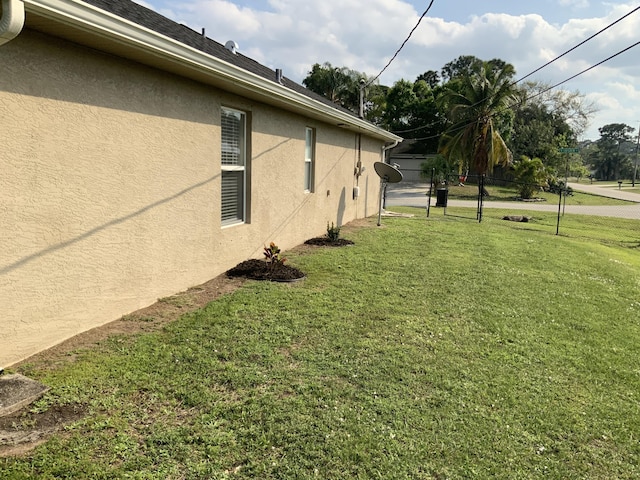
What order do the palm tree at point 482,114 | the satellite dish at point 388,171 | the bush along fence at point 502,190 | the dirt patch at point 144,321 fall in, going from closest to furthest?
the dirt patch at point 144,321 < the satellite dish at point 388,171 < the palm tree at point 482,114 < the bush along fence at point 502,190

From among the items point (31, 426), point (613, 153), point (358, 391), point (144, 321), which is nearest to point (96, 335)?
point (144, 321)

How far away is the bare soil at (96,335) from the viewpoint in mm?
2539

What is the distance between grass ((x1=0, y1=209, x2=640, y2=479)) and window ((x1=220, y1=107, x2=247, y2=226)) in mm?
1459

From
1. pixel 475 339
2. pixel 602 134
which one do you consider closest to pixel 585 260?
pixel 475 339

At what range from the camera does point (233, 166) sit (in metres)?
6.48

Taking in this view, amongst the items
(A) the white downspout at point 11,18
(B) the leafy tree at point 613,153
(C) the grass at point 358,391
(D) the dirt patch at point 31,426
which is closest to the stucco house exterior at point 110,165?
(A) the white downspout at point 11,18

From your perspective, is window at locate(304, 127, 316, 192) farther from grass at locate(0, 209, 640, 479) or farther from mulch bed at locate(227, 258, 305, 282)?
grass at locate(0, 209, 640, 479)

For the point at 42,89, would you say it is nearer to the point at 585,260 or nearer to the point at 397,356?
the point at 397,356

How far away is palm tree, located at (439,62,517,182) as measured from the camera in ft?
101

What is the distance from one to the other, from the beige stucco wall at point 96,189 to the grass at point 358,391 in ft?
1.89

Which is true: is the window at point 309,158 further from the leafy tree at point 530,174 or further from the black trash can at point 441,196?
the leafy tree at point 530,174

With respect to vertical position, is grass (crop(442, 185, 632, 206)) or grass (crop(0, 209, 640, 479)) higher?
grass (crop(442, 185, 632, 206))

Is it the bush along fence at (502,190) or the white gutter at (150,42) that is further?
the bush along fence at (502,190)

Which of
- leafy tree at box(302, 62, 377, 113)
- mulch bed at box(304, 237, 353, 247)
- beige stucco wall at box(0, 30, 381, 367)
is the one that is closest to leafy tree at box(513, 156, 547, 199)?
leafy tree at box(302, 62, 377, 113)
